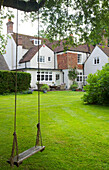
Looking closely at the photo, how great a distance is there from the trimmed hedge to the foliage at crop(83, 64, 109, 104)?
1076cm

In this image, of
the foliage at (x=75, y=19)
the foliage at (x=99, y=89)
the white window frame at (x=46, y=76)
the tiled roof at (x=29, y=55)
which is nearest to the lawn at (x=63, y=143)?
the foliage at (x=75, y=19)

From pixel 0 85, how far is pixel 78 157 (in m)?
17.2

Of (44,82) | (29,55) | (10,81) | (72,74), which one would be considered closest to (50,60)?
(29,55)

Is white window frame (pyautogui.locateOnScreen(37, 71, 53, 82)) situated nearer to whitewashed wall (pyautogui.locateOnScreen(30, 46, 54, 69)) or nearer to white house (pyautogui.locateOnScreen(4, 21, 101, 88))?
white house (pyautogui.locateOnScreen(4, 21, 101, 88))

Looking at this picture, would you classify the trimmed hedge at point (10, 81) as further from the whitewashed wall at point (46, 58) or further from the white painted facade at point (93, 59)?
the white painted facade at point (93, 59)

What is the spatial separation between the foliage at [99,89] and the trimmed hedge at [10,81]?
35.3ft

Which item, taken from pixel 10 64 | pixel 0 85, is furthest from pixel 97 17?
pixel 10 64

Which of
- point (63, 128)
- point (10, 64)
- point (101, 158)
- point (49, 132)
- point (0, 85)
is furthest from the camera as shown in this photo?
point (10, 64)

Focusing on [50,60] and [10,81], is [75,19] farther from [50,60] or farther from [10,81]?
[50,60]

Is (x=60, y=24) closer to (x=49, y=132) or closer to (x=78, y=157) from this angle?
(x=49, y=132)

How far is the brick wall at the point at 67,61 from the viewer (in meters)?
31.1

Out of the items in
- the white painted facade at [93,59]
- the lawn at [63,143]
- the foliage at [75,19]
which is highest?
the white painted facade at [93,59]

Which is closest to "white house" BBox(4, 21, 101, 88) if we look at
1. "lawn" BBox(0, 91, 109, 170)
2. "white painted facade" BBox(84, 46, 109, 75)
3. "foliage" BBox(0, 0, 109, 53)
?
"white painted facade" BBox(84, 46, 109, 75)

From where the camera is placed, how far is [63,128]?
6.47 m
